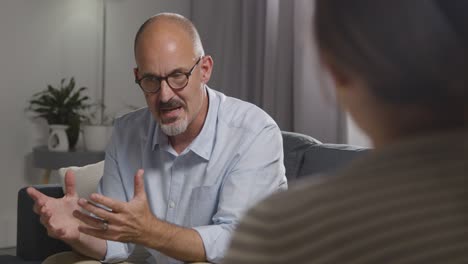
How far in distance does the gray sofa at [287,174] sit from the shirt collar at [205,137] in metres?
0.48

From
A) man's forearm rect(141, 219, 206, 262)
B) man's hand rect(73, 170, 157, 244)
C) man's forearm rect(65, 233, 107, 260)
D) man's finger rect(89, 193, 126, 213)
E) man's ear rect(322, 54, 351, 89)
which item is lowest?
man's forearm rect(65, 233, 107, 260)

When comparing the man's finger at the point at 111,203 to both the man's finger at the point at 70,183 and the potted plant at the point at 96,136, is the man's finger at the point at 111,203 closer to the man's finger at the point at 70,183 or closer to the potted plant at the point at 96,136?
the man's finger at the point at 70,183

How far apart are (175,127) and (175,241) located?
36 centimetres

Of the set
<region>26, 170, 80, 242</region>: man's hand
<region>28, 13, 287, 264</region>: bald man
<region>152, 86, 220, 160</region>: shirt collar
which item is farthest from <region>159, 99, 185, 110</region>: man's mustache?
<region>26, 170, 80, 242</region>: man's hand

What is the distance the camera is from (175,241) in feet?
5.38

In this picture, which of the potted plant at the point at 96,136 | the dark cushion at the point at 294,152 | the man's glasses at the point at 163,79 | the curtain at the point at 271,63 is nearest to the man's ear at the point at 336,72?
the man's glasses at the point at 163,79

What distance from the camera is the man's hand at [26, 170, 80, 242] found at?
1.61 m

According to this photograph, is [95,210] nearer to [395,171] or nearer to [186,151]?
[186,151]

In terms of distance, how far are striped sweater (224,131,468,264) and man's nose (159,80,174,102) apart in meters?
1.40

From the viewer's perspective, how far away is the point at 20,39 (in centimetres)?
430

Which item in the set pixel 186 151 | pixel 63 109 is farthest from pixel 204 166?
pixel 63 109

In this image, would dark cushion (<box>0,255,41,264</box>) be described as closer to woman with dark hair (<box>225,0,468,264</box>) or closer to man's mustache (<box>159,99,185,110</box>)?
man's mustache (<box>159,99,185,110</box>)

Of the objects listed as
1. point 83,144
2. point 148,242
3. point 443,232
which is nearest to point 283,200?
point 443,232

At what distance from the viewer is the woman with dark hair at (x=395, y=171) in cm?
49
